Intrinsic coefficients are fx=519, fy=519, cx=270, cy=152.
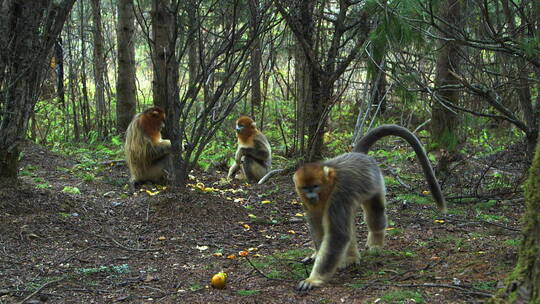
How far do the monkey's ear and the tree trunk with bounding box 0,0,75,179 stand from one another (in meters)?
3.61

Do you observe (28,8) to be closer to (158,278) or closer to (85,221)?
(85,221)

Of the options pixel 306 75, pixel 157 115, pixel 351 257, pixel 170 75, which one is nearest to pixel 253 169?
pixel 306 75

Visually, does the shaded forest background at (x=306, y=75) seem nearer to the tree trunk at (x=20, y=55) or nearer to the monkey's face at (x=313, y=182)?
the tree trunk at (x=20, y=55)

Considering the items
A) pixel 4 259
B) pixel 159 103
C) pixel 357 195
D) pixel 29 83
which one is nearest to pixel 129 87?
pixel 159 103

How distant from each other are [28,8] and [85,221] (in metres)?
2.64

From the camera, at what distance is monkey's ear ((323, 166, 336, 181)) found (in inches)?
188

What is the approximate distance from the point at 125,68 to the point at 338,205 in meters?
9.75

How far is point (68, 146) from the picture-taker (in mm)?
13141

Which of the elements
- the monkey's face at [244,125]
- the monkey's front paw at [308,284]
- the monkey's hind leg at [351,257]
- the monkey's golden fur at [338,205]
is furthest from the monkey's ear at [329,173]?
the monkey's face at [244,125]

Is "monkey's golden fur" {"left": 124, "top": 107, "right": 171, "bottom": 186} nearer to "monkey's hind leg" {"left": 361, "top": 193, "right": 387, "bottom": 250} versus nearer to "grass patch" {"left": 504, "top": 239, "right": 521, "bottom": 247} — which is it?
"monkey's hind leg" {"left": 361, "top": 193, "right": 387, "bottom": 250}

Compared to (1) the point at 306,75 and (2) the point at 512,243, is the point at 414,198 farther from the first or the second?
(1) the point at 306,75

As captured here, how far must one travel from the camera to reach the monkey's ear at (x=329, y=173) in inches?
188

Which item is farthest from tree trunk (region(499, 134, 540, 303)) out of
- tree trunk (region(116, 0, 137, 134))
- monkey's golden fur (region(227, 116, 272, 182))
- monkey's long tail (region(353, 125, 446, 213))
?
tree trunk (region(116, 0, 137, 134))

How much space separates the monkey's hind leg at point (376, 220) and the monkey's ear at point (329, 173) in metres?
0.80
